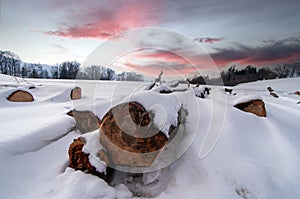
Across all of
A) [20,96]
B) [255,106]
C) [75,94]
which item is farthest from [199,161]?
[75,94]

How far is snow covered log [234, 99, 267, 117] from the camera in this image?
3.72 m

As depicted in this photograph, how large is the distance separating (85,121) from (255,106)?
3817mm

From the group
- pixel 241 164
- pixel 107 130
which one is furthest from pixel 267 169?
pixel 107 130

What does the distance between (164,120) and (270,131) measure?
204cm

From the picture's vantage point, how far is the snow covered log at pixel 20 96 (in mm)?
7952

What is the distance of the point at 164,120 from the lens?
8.29 ft

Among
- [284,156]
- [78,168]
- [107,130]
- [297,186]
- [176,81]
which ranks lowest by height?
[78,168]

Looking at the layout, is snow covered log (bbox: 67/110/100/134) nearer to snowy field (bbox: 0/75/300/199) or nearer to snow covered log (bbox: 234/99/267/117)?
snowy field (bbox: 0/75/300/199)

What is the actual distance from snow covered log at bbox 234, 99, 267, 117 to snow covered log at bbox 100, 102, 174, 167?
7.75 feet

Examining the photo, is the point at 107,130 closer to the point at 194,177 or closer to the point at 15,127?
the point at 194,177

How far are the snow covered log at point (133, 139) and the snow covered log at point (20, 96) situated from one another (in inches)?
298

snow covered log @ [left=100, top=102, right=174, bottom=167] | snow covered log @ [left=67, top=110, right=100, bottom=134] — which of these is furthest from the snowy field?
snow covered log @ [left=67, top=110, right=100, bottom=134]

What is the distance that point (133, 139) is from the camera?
8.13 feet

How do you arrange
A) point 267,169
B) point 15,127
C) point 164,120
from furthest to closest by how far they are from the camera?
point 15,127 < point 164,120 < point 267,169
